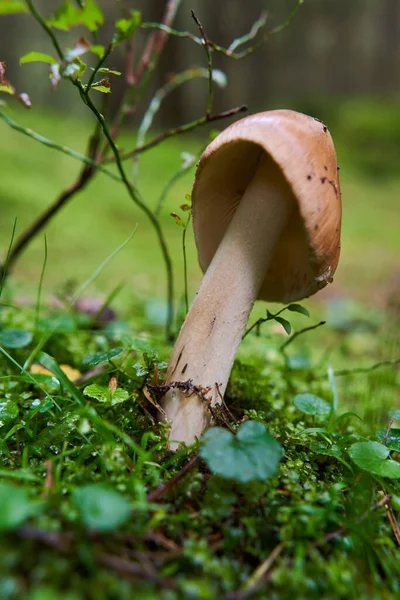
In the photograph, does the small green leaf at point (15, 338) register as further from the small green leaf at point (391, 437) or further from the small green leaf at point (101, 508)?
the small green leaf at point (391, 437)

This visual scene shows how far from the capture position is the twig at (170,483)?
2.88 feet

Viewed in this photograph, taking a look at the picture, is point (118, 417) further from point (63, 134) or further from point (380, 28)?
point (380, 28)

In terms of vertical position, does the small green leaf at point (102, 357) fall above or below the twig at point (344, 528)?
above

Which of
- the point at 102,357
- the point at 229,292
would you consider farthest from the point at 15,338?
the point at 229,292

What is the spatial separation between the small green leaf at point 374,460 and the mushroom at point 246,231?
35cm

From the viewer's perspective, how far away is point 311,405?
138cm

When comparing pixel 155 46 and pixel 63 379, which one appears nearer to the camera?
pixel 63 379

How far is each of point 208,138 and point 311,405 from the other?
284 centimetres

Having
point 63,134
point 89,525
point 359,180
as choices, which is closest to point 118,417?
point 89,525

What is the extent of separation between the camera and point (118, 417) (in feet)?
3.98

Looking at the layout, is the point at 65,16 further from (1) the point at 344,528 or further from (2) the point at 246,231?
(1) the point at 344,528

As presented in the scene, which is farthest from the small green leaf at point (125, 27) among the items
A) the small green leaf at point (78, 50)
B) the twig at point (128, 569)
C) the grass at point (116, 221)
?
the grass at point (116, 221)

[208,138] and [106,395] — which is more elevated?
[208,138]

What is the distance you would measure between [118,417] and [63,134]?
6.44 meters
